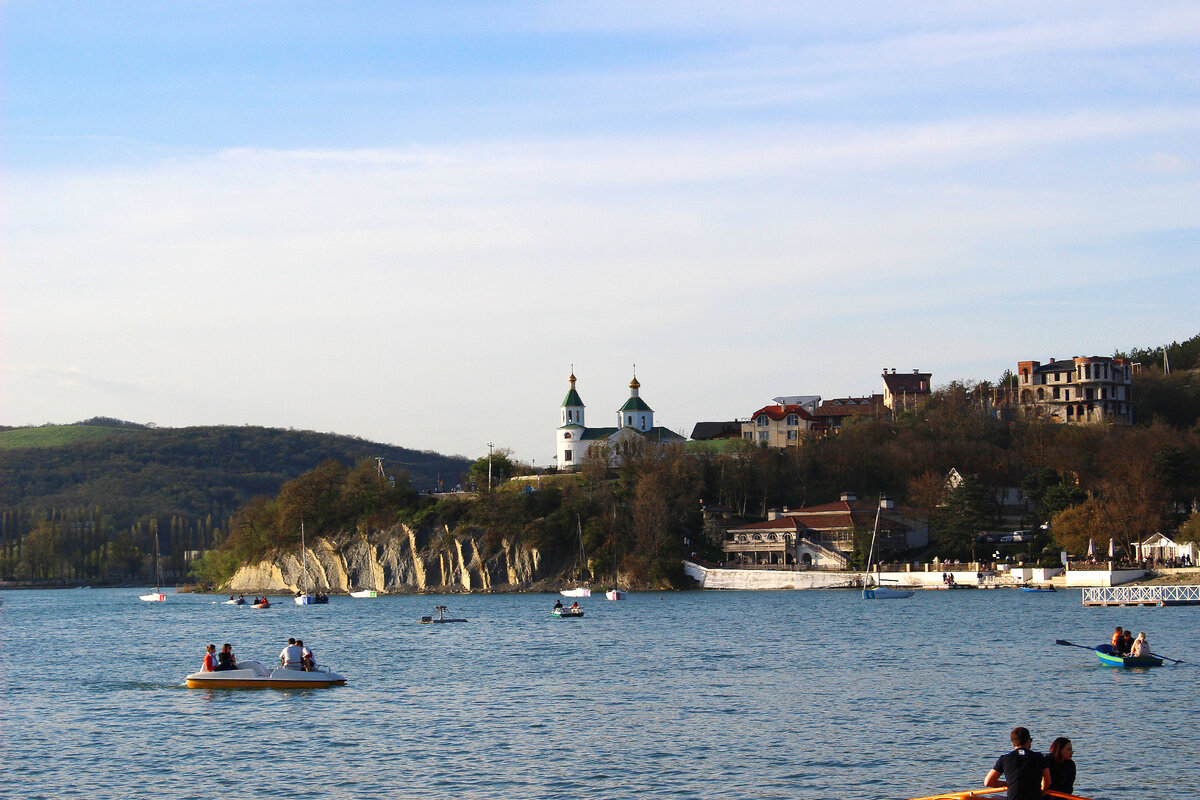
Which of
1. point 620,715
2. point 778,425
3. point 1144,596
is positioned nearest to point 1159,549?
point 1144,596

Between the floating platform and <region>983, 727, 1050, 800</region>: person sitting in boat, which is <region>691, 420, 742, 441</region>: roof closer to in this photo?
the floating platform

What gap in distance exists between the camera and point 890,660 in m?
53.0

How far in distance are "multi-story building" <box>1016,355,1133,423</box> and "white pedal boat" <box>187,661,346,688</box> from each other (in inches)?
4659

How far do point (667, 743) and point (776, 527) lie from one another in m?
96.6

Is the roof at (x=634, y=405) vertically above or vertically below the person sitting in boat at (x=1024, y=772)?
above

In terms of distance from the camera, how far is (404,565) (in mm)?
144500

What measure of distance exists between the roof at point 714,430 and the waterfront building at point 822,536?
45.3 meters

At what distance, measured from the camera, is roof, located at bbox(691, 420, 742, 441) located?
177875 millimetres

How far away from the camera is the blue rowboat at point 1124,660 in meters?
47.8

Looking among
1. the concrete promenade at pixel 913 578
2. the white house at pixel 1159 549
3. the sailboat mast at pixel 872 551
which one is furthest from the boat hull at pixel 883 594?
the white house at pixel 1159 549

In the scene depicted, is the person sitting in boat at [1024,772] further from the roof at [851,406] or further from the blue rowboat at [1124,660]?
the roof at [851,406]

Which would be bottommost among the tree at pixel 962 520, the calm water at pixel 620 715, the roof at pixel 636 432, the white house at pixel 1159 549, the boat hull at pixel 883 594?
the boat hull at pixel 883 594

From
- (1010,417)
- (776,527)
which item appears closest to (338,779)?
(776,527)

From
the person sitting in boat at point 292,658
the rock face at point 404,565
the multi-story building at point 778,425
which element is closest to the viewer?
the person sitting in boat at point 292,658
